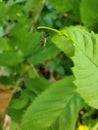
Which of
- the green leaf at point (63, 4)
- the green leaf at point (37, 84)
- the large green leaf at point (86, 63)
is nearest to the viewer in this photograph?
the large green leaf at point (86, 63)

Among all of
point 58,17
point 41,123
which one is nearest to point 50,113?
point 41,123

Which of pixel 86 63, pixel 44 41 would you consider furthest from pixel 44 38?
pixel 86 63

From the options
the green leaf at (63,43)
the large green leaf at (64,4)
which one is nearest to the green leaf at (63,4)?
the large green leaf at (64,4)

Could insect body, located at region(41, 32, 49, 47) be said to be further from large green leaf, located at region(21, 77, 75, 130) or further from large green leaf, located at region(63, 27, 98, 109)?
large green leaf, located at region(63, 27, 98, 109)

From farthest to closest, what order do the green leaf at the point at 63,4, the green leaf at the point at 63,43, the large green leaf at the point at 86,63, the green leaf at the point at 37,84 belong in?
the green leaf at the point at 37,84 → the green leaf at the point at 63,4 → the green leaf at the point at 63,43 → the large green leaf at the point at 86,63

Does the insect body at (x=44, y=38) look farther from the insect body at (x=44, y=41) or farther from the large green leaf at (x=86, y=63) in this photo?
the large green leaf at (x=86, y=63)

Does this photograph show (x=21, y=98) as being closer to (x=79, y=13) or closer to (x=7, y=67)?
(x=7, y=67)
